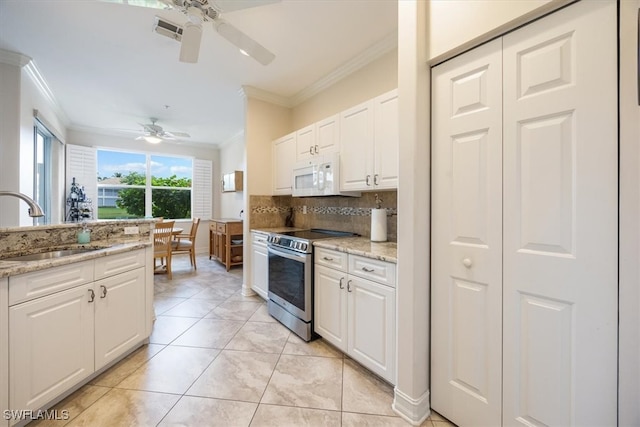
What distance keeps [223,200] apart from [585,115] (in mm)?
6606

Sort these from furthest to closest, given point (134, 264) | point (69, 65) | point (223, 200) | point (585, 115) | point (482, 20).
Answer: point (223, 200) → point (69, 65) → point (134, 264) → point (482, 20) → point (585, 115)

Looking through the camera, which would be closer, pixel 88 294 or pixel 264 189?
pixel 88 294

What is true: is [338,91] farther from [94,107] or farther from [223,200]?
[223,200]

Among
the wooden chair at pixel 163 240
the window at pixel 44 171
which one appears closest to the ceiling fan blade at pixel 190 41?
the wooden chair at pixel 163 240

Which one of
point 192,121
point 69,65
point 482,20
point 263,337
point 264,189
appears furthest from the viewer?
point 192,121

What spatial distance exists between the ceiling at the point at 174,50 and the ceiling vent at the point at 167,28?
1.04ft

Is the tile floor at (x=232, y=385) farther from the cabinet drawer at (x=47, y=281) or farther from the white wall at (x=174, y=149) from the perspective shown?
the white wall at (x=174, y=149)

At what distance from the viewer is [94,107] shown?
4199 mm

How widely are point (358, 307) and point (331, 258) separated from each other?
43cm

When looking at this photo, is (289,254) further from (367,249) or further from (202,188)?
(202,188)

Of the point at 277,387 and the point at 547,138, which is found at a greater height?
the point at 547,138

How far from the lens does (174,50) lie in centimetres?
262

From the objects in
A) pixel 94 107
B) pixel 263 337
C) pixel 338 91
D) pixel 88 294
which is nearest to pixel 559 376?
pixel 263 337

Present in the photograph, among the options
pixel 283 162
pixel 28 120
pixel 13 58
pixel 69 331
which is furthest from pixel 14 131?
pixel 283 162
